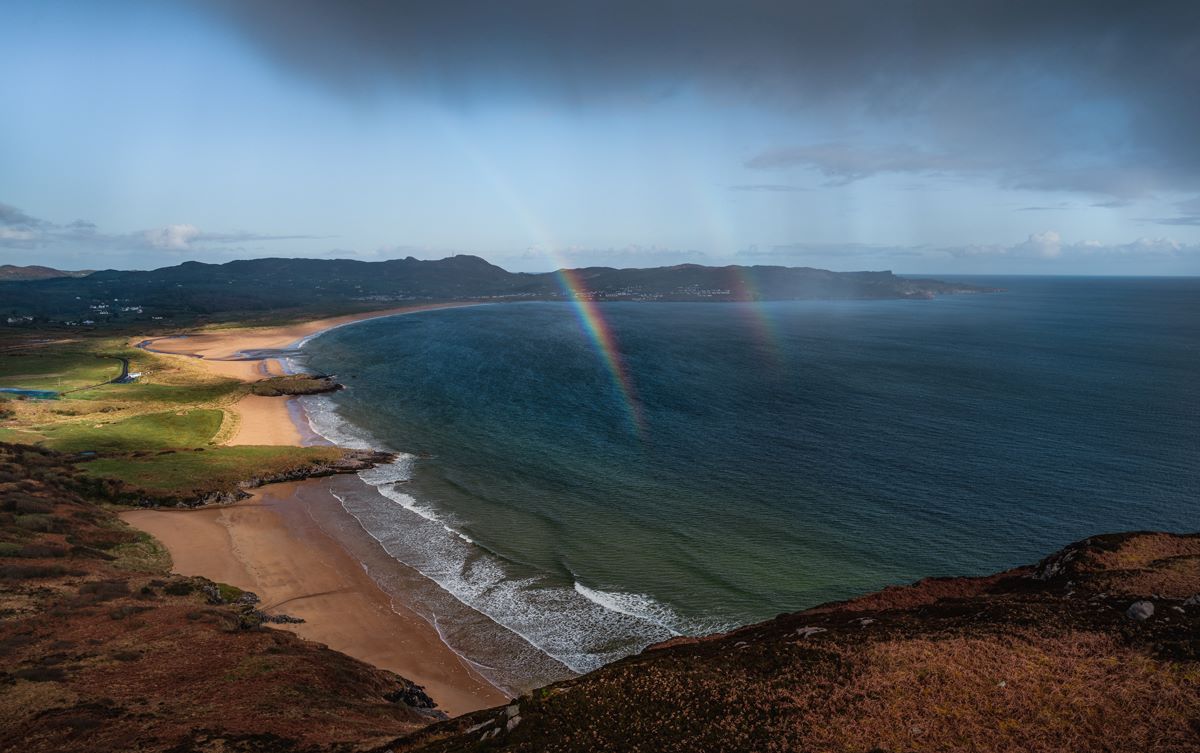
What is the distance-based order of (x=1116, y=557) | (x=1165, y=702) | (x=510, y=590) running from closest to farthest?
(x=1165, y=702) < (x=1116, y=557) < (x=510, y=590)

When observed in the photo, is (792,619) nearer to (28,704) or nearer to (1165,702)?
(1165,702)

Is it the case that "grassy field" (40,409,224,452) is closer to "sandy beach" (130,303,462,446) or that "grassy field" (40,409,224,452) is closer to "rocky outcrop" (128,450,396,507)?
"sandy beach" (130,303,462,446)

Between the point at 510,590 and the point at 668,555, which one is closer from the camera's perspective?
the point at 510,590

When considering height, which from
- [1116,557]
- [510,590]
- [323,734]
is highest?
[1116,557]

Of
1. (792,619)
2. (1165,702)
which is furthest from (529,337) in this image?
(1165,702)

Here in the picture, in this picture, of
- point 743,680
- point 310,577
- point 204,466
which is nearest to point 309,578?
point 310,577

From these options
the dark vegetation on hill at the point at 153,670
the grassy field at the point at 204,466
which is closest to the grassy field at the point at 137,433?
the grassy field at the point at 204,466

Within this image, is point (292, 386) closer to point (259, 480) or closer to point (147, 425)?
point (147, 425)
